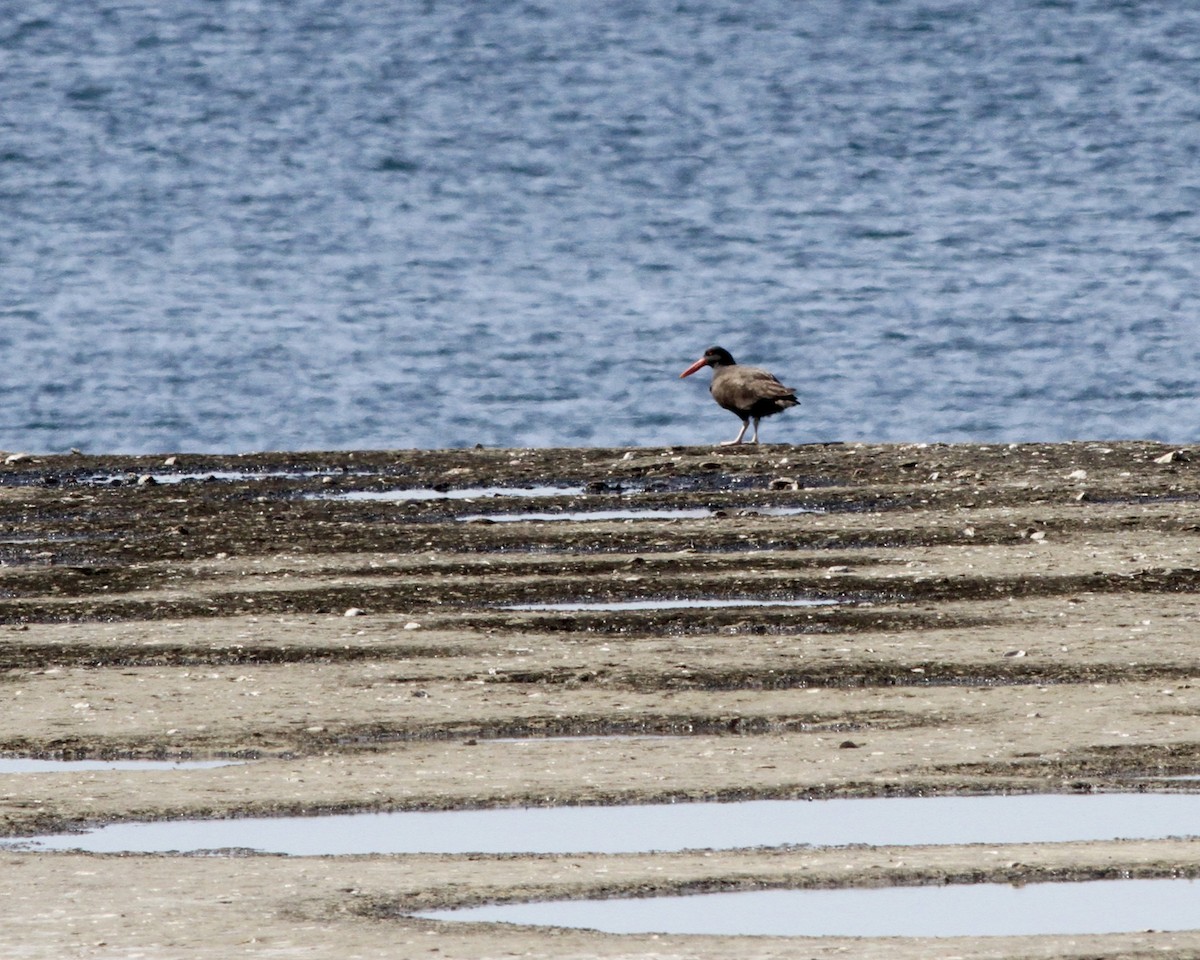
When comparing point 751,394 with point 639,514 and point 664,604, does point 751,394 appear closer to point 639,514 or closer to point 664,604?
point 639,514

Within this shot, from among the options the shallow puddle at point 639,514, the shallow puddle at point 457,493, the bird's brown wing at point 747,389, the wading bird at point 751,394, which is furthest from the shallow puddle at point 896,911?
the bird's brown wing at point 747,389

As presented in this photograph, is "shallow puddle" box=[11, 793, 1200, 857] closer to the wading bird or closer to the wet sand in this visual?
the wet sand

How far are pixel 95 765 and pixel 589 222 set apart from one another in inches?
1603

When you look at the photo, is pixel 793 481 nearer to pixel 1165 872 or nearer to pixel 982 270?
pixel 1165 872

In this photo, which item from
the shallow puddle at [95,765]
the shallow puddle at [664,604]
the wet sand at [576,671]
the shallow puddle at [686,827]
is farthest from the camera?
the shallow puddle at [664,604]

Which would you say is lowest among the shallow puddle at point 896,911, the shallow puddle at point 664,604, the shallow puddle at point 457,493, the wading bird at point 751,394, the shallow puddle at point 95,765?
the wading bird at point 751,394

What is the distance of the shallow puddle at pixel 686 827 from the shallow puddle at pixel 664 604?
13.9 ft

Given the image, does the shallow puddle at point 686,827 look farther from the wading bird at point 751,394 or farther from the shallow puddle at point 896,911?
the wading bird at point 751,394

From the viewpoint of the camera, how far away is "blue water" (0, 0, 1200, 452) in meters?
33.4

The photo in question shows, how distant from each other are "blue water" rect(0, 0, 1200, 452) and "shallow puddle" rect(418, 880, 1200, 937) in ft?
67.1

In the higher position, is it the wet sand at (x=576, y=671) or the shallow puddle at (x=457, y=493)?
the wet sand at (x=576, y=671)

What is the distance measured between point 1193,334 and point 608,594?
77.8 feet

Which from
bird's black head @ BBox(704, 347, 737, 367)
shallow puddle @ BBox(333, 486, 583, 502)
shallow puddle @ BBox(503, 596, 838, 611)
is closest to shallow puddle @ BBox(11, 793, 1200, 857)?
shallow puddle @ BBox(503, 596, 838, 611)

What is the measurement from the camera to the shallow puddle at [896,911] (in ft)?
28.0
